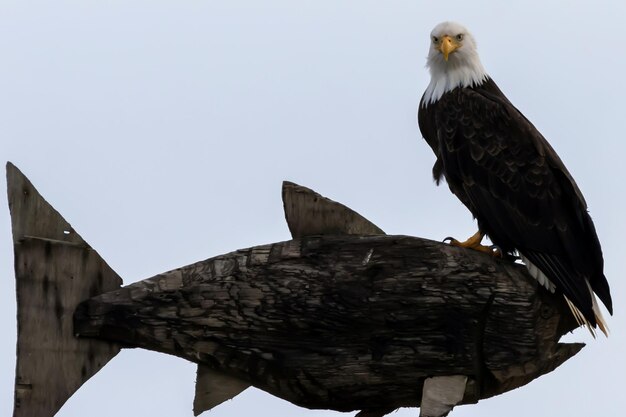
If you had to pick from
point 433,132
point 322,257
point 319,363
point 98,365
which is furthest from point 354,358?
point 433,132

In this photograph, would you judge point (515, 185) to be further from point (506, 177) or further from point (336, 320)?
point (336, 320)

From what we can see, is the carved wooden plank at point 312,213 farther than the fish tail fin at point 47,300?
Yes

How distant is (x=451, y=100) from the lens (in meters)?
7.25

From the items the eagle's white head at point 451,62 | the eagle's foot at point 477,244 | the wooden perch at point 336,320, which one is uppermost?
the eagle's white head at point 451,62

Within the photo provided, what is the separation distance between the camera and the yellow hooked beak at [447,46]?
734 centimetres

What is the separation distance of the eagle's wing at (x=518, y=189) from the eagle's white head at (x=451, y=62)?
12 centimetres

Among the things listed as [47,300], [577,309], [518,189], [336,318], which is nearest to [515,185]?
[518,189]

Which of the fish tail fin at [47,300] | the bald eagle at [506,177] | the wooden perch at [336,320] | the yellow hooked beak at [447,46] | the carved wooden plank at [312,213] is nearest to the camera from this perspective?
the fish tail fin at [47,300]

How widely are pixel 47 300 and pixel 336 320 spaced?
5.17ft

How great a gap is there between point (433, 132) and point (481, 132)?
33cm

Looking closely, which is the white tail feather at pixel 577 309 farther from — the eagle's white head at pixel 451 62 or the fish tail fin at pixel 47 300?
the fish tail fin at pixel 47 300

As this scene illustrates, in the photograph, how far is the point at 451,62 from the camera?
24.6 feet

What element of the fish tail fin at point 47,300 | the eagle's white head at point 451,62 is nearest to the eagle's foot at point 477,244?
the eagle's white head at point 451,62

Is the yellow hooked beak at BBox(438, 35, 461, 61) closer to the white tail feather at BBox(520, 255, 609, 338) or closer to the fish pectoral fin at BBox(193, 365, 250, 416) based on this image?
the white tail feather at BBox(520, 255, 609, 338)
